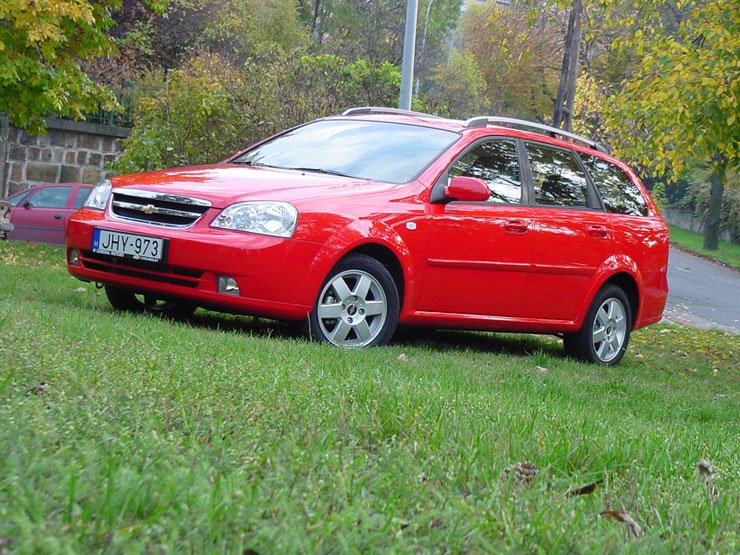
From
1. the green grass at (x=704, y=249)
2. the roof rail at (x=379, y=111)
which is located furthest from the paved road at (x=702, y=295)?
the roof rail at (x=379, y=111)

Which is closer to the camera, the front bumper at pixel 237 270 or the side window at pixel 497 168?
the front bumper at pixel 237 270

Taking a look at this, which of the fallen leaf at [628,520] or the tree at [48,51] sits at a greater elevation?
the tree at [48,51]

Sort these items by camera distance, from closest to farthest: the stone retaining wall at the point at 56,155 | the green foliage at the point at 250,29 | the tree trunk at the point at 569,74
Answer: the tree trunk at the point at 569,74 → the stone retaining wall at the point at 56,155 → the green foliage at the point at 250,29

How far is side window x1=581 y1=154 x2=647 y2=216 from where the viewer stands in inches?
389

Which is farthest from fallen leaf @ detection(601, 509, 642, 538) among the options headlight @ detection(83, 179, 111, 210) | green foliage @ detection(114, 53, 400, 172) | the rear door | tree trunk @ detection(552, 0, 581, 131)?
tree trunk @ detection(552, 0, 581, 131)

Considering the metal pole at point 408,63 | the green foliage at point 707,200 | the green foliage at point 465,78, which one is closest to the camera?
the metal pole at point 408,63

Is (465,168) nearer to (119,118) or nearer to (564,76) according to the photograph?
(564,76)

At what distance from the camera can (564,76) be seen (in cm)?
2475

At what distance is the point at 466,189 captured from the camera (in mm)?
8062

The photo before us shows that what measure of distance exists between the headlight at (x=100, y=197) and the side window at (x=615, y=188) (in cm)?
Result: 416

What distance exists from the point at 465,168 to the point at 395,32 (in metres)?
63.6

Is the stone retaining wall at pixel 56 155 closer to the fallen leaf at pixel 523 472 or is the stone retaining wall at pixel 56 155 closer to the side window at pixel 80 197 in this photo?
the side window at pixel 80 197

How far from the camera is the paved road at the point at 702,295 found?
2098cm

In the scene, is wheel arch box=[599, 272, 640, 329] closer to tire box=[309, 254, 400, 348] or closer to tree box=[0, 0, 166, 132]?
tire box=[309, 254, 400, 348]
